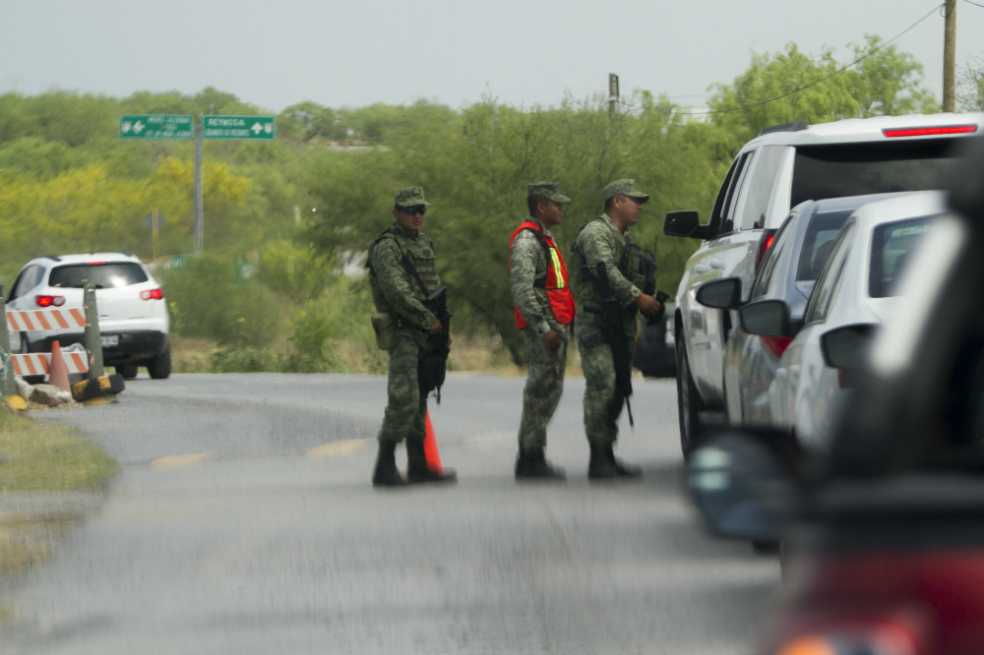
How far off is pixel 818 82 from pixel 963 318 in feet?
238

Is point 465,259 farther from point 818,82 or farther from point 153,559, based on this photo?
point 818,82

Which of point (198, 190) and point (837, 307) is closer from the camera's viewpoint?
point (837, 307)

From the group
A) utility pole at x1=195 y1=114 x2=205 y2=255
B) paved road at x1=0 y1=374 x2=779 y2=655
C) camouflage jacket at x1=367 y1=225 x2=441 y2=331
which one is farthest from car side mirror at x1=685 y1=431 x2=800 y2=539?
utility pole at x1=195 y1=114 x2=205 y2=255

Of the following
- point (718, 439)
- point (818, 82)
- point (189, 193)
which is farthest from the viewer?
point (189, 193)

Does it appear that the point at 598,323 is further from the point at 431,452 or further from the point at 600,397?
the point at 431,452

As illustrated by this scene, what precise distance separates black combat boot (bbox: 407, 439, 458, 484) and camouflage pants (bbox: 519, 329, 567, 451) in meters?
0.59

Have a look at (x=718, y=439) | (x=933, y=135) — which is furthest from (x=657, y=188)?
(x=718, y=439)

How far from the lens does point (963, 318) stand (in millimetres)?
1533

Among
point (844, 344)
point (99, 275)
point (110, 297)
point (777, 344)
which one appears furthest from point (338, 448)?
point (99, 275)

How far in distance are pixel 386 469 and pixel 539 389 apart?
3.55 ft

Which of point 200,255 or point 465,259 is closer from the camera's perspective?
point 465,259

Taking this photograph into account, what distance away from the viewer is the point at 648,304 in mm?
8617

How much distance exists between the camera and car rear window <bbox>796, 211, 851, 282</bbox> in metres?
6.84

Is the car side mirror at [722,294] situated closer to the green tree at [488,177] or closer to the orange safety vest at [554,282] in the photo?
the orange safety vest at [554,282]
